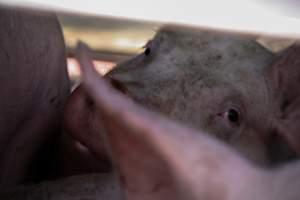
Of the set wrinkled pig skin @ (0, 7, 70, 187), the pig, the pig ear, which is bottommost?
wrinkled pig skin @ (0, 7, 70, 187)

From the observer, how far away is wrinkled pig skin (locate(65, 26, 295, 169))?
1.12 m

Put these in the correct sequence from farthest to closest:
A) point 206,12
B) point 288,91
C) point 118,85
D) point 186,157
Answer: point 206,12 → point 288,91 → point 118,85 → point 186,157

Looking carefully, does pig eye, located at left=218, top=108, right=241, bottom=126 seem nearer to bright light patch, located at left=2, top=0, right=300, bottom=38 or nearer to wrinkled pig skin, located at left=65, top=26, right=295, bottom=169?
wrinkled pig skin, located at left=65, top=26, right=295, bottom=169

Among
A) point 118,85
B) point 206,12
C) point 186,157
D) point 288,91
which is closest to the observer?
point 186,157

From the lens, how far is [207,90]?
1.17 meters

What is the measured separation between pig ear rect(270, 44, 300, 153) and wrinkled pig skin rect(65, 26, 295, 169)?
16 millimetres

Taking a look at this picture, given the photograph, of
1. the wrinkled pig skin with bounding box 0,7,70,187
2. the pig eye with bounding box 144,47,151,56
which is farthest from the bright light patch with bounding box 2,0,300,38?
the pig eye with bounding box 144,47,151,56

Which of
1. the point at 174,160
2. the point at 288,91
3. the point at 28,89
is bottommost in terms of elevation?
the point at 28,89

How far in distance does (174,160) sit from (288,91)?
2.59 ft

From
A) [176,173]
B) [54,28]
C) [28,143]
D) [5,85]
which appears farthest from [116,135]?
[54,28]

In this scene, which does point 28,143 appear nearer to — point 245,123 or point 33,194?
point 33,194

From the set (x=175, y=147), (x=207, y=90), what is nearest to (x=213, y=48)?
(x=207, y=90)

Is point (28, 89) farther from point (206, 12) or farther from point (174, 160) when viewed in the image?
point (174, 160)

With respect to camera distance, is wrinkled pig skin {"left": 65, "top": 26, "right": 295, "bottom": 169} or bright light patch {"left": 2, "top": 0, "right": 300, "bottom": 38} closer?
wrinkled pig skin {"left": 65, "top": 26, "right": 295, "bottom": 169}
